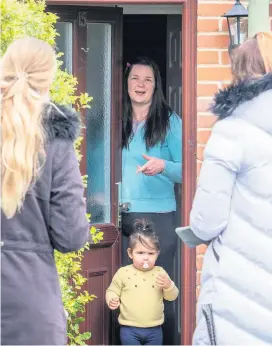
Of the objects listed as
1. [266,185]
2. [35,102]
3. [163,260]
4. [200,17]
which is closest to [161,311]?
[163,260]

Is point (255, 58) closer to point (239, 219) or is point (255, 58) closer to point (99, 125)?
point (239, 219)

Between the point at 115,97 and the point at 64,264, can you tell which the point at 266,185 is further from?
the point at 115,97

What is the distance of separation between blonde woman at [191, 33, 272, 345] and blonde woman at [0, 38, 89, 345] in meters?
0.59

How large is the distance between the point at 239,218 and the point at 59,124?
0.87 m

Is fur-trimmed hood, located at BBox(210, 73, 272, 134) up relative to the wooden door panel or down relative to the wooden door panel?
up

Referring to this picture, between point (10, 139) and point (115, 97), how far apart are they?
8.68 ft

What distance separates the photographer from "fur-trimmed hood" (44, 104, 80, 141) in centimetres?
364

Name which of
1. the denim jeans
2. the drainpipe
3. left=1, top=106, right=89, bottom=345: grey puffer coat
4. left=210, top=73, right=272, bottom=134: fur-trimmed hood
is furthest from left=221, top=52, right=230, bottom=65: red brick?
left=1, top=106, right=89, bottom=345: grey puffer coat

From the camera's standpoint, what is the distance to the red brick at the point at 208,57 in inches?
217

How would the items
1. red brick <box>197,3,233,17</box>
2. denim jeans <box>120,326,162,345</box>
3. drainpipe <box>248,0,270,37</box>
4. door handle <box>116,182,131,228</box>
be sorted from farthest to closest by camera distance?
door handle <box>116,182,131,228</box>, denim jeans <box>120,326,162,345</box>, red brick <box>197,3,233,17</box>, drainpipe <box>248,0,270,37</box>

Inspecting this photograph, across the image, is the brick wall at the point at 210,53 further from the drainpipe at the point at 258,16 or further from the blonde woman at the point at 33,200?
the blonde woman at the point at 33,200

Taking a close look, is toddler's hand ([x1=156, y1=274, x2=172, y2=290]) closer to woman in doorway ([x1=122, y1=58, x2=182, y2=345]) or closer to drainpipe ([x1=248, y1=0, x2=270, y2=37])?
woman in doorway ([x1=122, y1=58, x2=182, y2=345])

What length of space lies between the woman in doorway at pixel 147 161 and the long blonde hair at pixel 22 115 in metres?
2.49

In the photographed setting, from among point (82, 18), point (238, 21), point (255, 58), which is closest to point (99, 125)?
point (82, 18)
